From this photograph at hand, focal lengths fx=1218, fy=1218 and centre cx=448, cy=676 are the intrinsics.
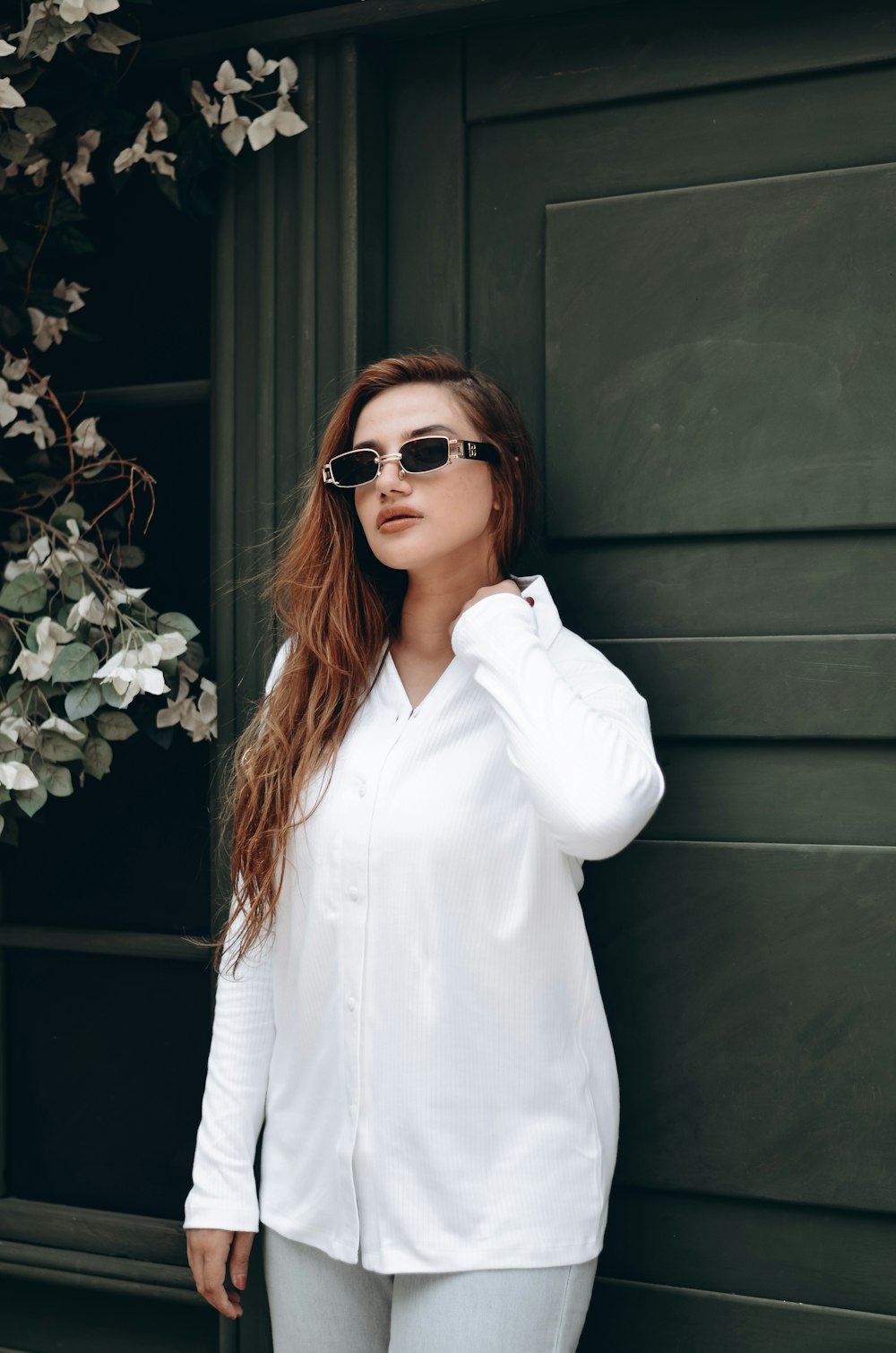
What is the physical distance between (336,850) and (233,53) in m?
1.42

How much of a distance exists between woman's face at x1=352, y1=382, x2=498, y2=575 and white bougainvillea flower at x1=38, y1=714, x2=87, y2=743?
617 millimetres

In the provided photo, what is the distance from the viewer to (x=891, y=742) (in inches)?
71.9

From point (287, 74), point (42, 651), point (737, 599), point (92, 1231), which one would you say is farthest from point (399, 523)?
point (92, 1231)

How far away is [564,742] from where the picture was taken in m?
1.47

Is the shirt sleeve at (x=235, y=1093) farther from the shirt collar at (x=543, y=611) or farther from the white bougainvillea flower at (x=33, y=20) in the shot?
the white bougainvillea flower at (x=33, y=20)

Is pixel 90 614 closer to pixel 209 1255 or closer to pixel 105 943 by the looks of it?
pixel 105 943

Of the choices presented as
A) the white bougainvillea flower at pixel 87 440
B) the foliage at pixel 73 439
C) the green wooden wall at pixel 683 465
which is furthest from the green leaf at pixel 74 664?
Result: the white bougainvillea flower at pixel 87 440

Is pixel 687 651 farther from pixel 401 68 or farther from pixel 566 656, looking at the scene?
pixel 401 68

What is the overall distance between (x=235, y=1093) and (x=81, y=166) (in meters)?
1.60

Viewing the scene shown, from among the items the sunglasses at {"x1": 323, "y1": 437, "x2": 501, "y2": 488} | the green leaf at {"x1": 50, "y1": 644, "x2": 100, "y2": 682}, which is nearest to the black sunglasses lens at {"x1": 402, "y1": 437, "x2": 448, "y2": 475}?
the sunglasses at {"x1": 323, "y1": 437, "x2": 501, "y2": 488}

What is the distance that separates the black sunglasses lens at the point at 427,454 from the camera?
1.70 metres

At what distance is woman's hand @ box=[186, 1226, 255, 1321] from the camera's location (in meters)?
1.72

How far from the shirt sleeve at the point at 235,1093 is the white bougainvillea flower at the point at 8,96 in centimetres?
136

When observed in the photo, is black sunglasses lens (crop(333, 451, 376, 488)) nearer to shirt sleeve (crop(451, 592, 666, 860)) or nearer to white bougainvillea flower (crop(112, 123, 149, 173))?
shirt sleeve (crop(451, 592, 666, 860))
